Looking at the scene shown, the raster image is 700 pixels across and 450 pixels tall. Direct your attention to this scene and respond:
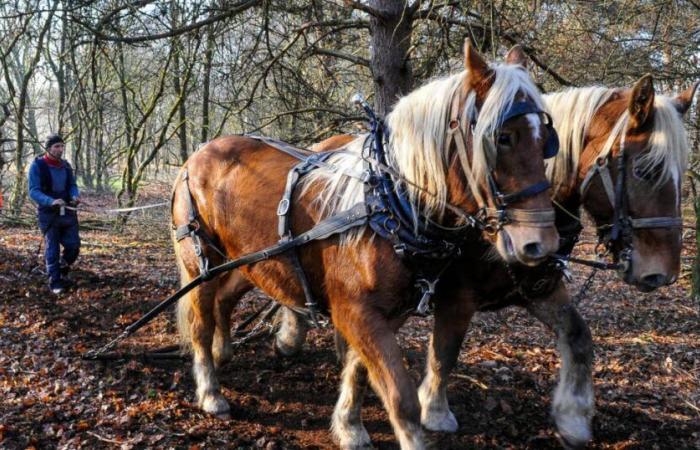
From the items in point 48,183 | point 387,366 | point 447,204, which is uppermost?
point 447,204

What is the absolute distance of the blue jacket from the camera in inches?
248

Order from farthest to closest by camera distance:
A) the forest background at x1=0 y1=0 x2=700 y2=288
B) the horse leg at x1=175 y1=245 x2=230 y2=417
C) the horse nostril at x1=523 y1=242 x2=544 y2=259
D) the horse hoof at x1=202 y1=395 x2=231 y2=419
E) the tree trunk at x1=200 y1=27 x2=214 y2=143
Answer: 1. the tree trunk at x1=200 y1=27 x2=214 y2=143
2. the forest background at x1=0 y1=0 x2=700 y2=288
3. the horse leg at x1=175 y1=245 x2=230 y2=417
4. the horse hoof at x1=202 y1=395 x2=231 y2=419
5. the horse nostril at x1=523 y1=242 x2=544 y2=259

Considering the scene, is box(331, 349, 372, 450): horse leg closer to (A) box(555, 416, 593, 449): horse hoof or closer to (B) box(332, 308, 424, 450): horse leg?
(B) box(332, 308, 424, 450): horse leg

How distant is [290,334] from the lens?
448 centimetres

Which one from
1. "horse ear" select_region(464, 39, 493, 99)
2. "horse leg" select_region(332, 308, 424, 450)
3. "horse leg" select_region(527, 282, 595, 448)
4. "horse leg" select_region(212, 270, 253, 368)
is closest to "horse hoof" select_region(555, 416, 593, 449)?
"horse leg" select_region(527, 282, 595, 448)

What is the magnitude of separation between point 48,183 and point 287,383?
4.07 m

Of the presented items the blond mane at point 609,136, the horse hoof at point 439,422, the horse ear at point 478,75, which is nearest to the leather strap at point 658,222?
the blond mane at point 609,136

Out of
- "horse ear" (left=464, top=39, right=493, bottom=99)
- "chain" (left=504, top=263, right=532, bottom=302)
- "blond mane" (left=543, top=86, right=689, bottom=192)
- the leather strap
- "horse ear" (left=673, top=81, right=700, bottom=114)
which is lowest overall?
"chain" (left=504, top=263, right=532, bottom=302)

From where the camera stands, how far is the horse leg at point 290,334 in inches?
175

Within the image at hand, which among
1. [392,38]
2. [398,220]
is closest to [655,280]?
[398,220]

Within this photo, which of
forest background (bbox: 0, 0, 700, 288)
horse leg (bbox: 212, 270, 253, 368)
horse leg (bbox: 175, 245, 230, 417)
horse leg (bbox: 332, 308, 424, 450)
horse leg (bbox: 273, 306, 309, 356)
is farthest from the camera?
forest background (bbox: 0, 0, 700, 288)

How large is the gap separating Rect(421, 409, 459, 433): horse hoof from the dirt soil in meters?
0.04

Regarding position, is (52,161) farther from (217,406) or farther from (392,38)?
(217,406)

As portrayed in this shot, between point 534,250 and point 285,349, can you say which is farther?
point 285,349
